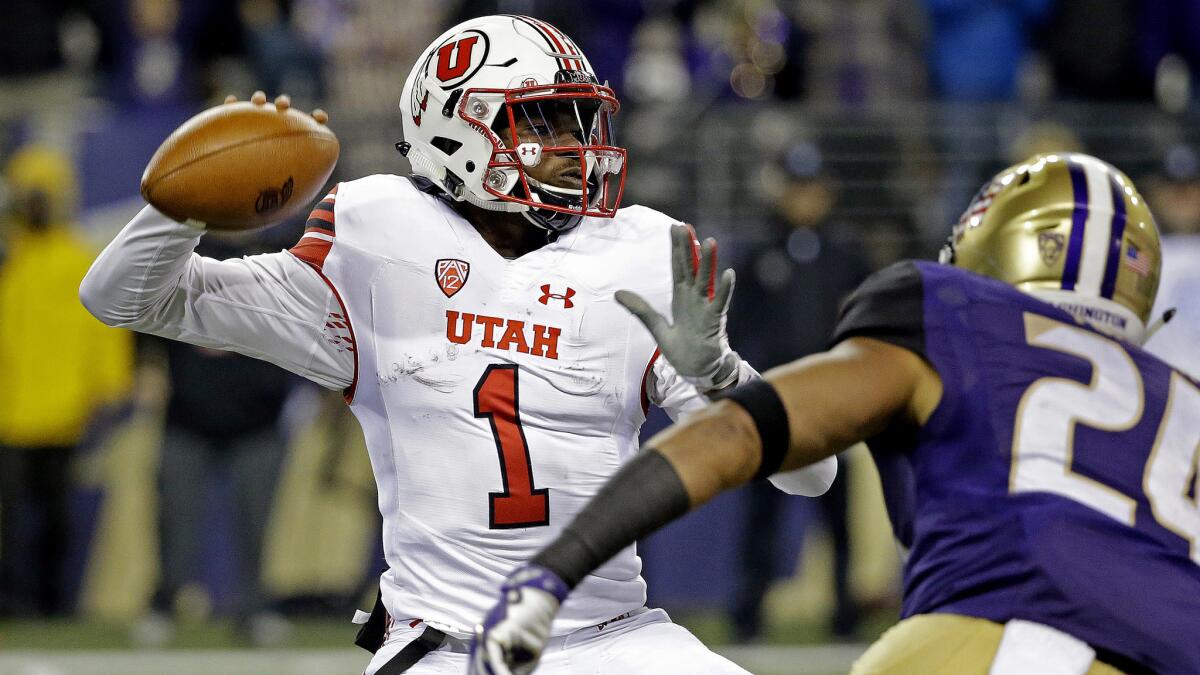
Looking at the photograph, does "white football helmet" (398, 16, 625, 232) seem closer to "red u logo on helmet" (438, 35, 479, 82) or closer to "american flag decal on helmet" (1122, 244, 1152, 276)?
"red u logo on helmet" (438, 35, 479, 82)

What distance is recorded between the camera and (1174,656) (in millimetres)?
2459

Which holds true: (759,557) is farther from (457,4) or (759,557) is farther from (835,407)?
(835,407)

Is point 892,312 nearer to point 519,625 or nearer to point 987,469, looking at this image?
point 987,469

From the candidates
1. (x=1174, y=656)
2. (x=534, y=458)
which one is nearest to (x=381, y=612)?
(x=534, y=458)

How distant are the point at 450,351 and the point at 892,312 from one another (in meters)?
1.15

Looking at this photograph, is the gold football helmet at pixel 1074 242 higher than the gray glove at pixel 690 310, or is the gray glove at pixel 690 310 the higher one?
the gold football helmet at pixel 1074 242

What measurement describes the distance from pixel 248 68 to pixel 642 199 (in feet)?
8.18

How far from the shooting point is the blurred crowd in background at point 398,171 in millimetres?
8227

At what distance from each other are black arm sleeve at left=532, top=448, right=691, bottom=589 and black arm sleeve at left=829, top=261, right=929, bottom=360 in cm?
43

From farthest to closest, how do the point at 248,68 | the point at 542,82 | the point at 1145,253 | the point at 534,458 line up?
the point at 248,68 → the point at 542,82 → the point at 534,458 → the point at 1145,253

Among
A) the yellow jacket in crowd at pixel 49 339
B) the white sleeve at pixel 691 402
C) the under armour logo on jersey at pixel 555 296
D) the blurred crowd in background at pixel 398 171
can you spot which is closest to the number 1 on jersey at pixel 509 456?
the under armour logo on jersey at pixel 555 296

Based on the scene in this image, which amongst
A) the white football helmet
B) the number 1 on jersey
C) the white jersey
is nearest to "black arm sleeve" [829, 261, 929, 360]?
the white jersey

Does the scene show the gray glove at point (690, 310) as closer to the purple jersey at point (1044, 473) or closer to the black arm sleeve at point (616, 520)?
the purple jersey at point (1044, 473)

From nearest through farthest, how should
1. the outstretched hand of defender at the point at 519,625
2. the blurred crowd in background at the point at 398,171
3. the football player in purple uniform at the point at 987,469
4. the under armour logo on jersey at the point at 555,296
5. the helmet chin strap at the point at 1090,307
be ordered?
1. the outstretched hand of defender at the point at 519,625
2. the football player in purple uniform at the point at 987,469
3. the helmet chin strap at the point at 1090,307
4. the under armour logo on jersey at the point at 555,296
5. the blurred crowd in background at the point at 398,171
